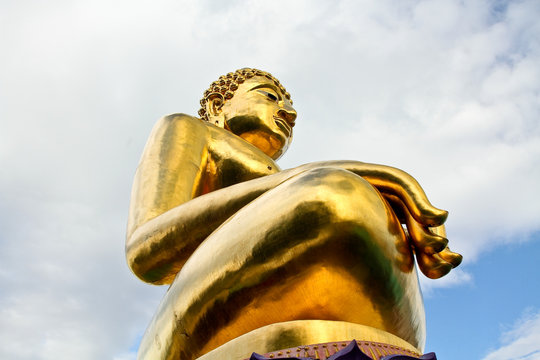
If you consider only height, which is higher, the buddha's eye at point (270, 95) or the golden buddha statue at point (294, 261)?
the buddha's eye at point (270, 95)

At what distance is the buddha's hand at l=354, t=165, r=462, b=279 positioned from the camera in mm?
3253

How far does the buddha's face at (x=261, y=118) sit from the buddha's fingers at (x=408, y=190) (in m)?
1.97

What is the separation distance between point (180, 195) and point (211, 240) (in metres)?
1.10

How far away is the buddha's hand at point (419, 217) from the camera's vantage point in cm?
325

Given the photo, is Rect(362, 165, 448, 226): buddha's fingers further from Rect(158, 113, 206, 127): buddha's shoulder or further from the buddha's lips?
the buddha's lips

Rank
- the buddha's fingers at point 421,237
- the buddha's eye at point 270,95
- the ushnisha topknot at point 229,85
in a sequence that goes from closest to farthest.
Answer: the buddha's fingers at point 421,237 → the buddha's eye at point 270,95 → the ushnisha topknot at point 229,85

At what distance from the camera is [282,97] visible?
5.76 metres

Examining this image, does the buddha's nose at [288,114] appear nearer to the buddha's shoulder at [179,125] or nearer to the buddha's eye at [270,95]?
the buddha's eye at [270,95]

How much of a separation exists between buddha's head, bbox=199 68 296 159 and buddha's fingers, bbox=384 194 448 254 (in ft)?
6.90

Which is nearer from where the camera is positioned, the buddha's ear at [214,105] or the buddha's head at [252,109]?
the buddha's head at [252,109]

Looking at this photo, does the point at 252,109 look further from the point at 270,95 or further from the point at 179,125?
the point at 179,125

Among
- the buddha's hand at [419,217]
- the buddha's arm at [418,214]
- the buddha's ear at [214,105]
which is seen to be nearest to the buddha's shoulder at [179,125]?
the buddha's ear at [214,105]

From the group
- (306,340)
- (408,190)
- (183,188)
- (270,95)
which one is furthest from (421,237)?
A: (270,95)

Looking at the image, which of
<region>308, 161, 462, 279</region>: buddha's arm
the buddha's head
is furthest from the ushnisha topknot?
<region>308, 161, 462, 279</region>: buddha's arm
